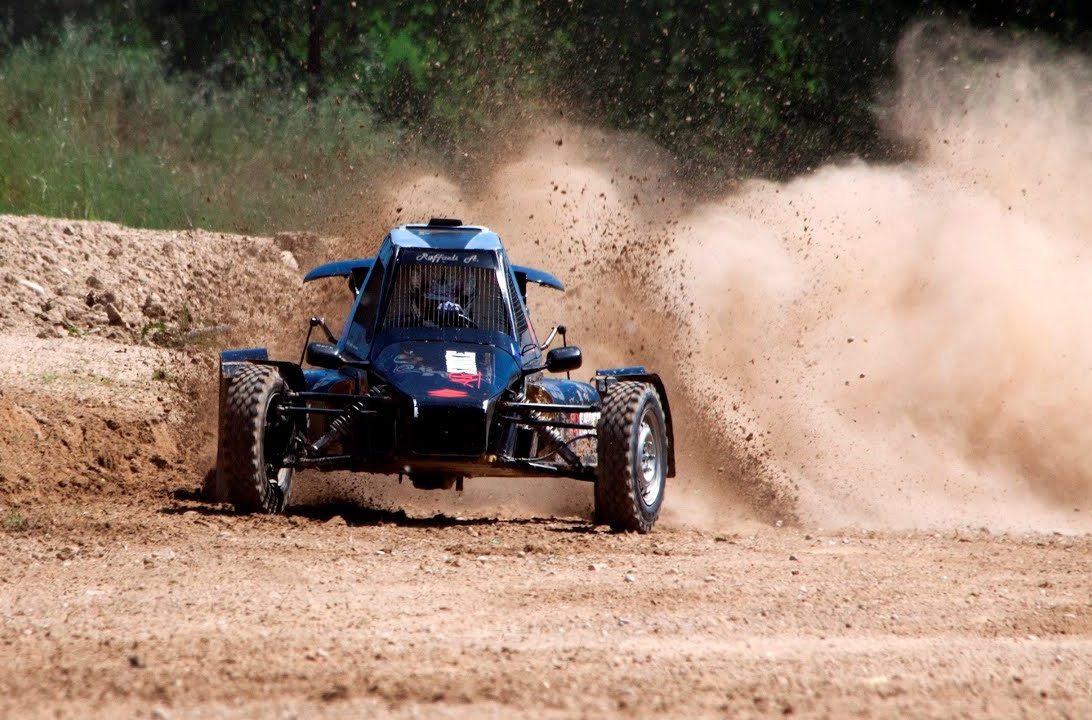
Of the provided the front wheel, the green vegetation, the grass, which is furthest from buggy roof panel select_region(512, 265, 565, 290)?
the grass

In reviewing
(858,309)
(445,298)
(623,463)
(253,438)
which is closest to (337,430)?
(253,438)

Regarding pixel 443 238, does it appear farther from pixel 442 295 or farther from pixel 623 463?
pixel 623 463

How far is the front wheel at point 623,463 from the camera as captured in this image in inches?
409

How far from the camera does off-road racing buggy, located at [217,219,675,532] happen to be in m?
10.2

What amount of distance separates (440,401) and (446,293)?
1363 millimetres

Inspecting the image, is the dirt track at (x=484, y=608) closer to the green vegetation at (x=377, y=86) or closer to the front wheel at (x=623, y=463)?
the front wheel at (x=623, y=463)

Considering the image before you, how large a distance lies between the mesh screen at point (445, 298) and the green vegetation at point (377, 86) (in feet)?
34.6

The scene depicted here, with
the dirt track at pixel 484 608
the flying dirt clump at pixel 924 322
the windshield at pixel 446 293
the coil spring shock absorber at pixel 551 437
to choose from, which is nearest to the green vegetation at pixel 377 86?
the flying dirt clump at pixel 924 322

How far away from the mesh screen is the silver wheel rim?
1.21 m

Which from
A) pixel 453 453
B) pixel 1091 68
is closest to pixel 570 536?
pixel 453 453

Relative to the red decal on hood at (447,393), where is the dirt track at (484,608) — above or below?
below

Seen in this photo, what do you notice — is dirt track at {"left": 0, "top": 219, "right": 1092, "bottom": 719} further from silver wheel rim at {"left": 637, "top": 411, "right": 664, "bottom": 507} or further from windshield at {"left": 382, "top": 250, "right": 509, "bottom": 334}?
windshield at {"left": 382, "top": 250, "right": 509, "bottom": 334}

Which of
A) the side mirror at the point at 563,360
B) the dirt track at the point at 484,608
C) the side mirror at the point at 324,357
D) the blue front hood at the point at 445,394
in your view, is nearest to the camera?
the dirt track at the point at 484,608

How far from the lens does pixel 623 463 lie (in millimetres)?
10375
